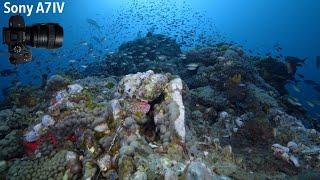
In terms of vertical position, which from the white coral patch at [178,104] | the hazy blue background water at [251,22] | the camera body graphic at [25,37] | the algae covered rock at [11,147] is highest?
the camera body graphic at [25,37]

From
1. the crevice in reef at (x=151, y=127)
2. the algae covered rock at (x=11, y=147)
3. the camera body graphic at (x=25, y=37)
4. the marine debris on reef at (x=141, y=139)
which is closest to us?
the camera body graphic at (x=25, y=37)

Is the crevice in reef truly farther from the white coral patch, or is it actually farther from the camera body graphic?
the camera body graphic

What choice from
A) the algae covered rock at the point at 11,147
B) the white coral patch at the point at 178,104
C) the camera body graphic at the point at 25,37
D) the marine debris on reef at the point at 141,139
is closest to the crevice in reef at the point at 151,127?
the marine debris on reef at the point at 141,139

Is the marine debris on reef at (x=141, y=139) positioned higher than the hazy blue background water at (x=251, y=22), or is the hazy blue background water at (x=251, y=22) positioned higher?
the marine debris on reef at (x=141, y=139)

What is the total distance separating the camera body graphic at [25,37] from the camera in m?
4.54

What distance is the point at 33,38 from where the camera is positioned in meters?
4.63

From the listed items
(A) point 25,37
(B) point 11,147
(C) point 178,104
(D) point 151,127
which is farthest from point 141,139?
(A) point 25,37

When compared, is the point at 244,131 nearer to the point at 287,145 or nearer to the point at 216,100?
the point at 287,145

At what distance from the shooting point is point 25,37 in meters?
4.60

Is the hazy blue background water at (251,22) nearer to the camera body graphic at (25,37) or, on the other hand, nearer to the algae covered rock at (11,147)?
the algae covered rock at (11,147)

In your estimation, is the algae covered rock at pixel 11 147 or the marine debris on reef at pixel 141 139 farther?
the algae covered rock at pixel 11 147

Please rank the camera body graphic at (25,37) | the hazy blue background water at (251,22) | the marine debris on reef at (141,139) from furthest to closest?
the hazy blue background water at (251,22) < the marine debris on reef at (141,139) < the camera body graphic at (25,37)

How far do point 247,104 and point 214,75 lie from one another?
2.70 m

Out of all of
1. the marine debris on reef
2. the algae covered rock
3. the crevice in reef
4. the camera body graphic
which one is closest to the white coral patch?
the marine debris on reef
